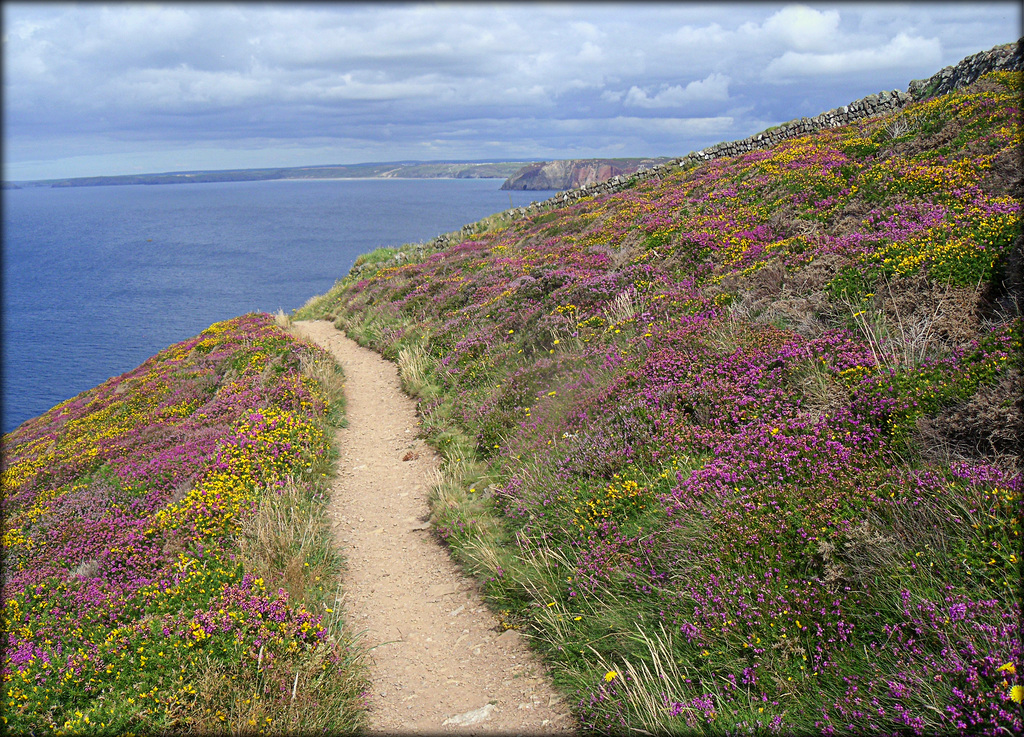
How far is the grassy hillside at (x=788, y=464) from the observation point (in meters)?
3.67

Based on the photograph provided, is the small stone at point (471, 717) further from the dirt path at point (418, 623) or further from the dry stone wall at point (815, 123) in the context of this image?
the dry stone wall at point (815, 123)

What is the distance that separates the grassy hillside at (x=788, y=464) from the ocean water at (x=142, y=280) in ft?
27.3

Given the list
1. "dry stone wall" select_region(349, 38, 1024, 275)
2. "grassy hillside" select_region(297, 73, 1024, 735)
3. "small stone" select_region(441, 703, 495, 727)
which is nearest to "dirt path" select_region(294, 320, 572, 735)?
"small stone" select_region(441, 703, 495, 727)

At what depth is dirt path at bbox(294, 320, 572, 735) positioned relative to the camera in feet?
16.5

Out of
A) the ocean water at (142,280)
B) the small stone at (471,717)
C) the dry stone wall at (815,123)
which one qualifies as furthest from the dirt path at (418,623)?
the dry stone wall at (815,123)

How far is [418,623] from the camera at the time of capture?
6543 mm

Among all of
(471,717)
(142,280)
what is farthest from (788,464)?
(142,280)

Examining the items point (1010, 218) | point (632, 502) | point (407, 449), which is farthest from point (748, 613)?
point (407, 449)

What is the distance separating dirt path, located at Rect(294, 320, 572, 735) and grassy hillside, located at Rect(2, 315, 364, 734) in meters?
0.41

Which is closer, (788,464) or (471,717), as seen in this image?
(471,717)

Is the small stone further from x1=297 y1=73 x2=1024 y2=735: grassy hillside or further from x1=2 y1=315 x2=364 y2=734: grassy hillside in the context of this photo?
x1=2 y1=315 x2=364 y2=734: grassy hillside

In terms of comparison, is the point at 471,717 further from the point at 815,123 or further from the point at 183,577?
the point at 815,123

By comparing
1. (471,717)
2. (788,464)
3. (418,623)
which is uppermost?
(788,464)

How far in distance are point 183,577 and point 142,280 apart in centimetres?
7411
